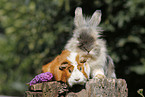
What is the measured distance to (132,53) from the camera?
17.2 feet

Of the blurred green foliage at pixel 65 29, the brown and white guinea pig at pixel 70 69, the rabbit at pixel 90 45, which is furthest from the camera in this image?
the blurred green foliage at pixel 65 29

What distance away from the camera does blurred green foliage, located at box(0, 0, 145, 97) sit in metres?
5.05

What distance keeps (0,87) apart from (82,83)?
7592 millimetres

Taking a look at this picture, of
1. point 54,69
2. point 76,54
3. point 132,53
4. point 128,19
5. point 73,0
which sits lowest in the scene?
point 54,69

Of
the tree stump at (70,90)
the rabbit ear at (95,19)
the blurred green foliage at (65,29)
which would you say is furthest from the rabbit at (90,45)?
the blurred green foliage at (65,29)

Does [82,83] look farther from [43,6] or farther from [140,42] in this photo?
[43,6]

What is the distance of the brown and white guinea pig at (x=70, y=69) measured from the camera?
1845mm

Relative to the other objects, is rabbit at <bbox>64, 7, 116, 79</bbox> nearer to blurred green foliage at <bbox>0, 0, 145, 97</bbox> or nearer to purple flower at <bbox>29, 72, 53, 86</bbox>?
purple flower at <bbox>29, 72, 53, 86</bbox>

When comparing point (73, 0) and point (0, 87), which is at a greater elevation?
point (73, 0)

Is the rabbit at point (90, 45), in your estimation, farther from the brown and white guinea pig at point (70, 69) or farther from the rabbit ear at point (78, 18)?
the brown and white guinea pig at point (70, 69)

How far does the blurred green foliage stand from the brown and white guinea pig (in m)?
2.97

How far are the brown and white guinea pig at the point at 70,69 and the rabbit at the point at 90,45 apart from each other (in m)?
0.16

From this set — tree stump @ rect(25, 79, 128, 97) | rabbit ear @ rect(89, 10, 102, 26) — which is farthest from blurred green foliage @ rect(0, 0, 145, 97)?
tree stump @ rect(25, 79, 128, 97)

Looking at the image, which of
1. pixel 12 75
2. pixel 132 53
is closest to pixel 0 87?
pixel 12 75
